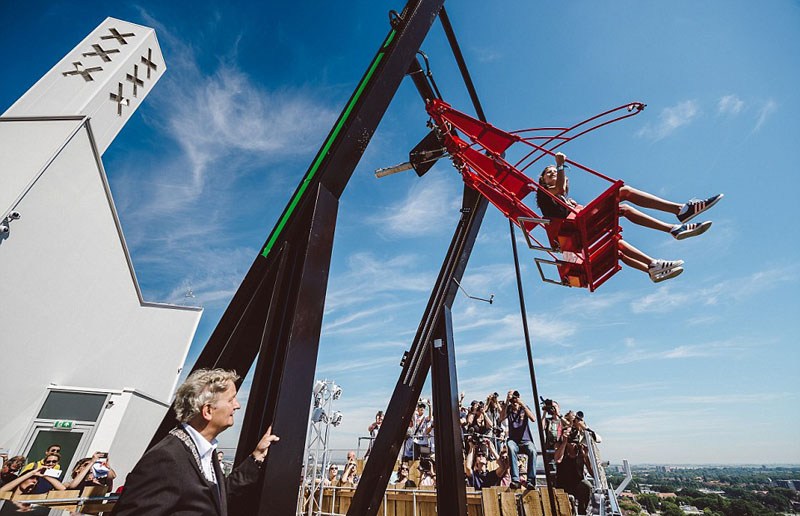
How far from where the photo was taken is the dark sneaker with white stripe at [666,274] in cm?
361

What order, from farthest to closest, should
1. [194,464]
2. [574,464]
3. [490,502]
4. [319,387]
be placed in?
[319,387] → [574,464] → [490,502] → [194,464]

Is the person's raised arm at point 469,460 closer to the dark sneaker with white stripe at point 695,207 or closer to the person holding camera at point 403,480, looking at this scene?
the person holding camera at point 403,480

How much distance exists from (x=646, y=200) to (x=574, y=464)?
503 cm

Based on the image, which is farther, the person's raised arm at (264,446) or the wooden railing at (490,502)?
the wooden railing at (490,502)

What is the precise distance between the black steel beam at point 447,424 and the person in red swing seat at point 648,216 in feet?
5.72

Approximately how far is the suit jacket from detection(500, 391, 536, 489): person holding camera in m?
5.93

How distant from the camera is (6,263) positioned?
959cm

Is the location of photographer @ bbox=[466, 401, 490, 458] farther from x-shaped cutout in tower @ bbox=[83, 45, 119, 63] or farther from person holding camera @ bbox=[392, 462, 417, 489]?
x-shaped cutout in tower @ bbox=[83, 45, 119, 63]

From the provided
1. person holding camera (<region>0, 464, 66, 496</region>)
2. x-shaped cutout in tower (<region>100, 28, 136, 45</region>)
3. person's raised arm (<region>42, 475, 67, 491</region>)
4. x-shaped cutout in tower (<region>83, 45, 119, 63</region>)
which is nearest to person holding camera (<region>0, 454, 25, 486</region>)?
person holding camera (<region>0, 464, 66, 496</region>)

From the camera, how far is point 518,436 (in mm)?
6699

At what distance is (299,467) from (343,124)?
80.2 inches

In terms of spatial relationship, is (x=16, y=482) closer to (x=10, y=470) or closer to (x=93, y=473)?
(x=93, y=473)

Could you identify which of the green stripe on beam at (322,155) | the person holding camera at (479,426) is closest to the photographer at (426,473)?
the person holding camera at (479,426)

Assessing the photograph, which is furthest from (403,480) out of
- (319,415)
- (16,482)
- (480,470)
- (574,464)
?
(16,482)
